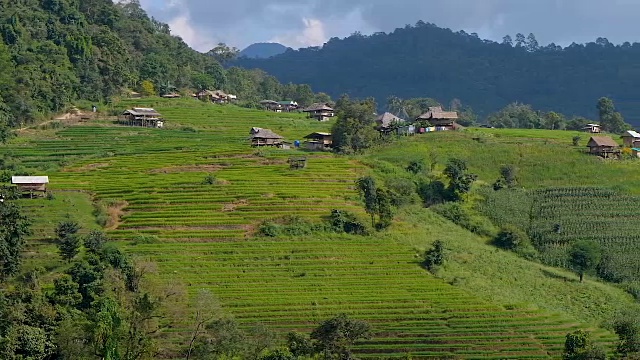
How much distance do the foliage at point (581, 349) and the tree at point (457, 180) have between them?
87.9 feet

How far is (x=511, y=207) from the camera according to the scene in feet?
214

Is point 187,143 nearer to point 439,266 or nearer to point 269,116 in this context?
point 269,116

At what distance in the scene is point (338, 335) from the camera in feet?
126

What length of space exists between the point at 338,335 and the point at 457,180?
101 feet

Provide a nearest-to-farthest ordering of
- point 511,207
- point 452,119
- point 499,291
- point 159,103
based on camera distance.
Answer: point 499,291
point 511,207
point 452,119
point 159,103

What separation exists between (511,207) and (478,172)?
336 inches

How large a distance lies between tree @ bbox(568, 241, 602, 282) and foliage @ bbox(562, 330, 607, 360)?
56.4ft

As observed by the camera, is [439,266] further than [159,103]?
No

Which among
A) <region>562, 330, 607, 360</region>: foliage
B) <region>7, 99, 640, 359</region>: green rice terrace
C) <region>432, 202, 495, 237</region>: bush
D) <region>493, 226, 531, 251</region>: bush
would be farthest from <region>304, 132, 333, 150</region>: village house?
<region>562, 330, 607, 360</region>: foliage

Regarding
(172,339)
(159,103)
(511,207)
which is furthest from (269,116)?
(172,339)

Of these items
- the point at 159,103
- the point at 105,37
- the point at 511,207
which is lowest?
the point at 511,207

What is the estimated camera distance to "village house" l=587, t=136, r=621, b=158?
75.2 m

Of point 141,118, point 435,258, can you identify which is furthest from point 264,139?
point 435,258

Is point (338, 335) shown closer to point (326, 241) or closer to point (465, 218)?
point (326, 241)
